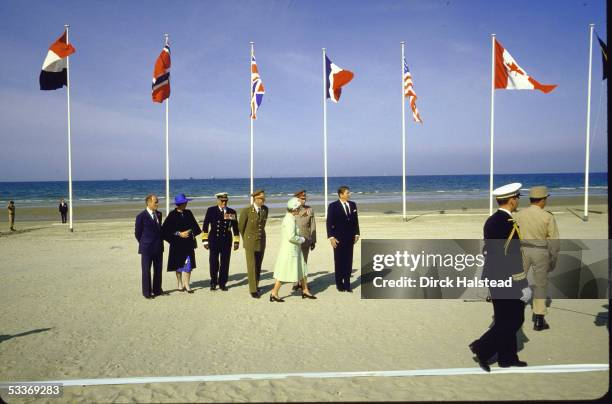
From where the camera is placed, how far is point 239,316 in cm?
649

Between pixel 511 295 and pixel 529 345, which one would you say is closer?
pixel 511 295

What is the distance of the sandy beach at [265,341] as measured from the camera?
156 inches

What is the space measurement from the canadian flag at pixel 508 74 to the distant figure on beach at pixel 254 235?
11.9m

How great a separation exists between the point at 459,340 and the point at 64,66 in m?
17.9

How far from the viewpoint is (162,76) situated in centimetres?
1625

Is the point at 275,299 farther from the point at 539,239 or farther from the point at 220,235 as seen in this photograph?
the point at 539,239

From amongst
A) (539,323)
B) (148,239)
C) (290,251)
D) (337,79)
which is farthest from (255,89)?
(539,323)

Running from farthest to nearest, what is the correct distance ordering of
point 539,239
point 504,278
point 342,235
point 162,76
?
point 162,76, point 342,235, point 539,239, point 504,278

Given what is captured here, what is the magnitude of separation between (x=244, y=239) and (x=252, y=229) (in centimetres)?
24

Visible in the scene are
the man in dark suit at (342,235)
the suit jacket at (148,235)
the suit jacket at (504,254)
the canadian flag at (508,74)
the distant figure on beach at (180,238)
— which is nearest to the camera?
the suit jacket at (504,254)

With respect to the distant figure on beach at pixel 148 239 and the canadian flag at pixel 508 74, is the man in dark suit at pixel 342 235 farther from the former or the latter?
the canadian flag at pixel 508 74

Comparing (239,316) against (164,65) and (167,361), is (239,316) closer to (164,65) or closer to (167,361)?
Result: (167,361)

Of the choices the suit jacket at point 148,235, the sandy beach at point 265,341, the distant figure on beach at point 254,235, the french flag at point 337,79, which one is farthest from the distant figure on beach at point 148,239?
A: the french flag at point 337,79

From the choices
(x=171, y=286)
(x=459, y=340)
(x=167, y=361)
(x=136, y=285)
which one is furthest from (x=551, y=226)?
(x=136, y=285)
